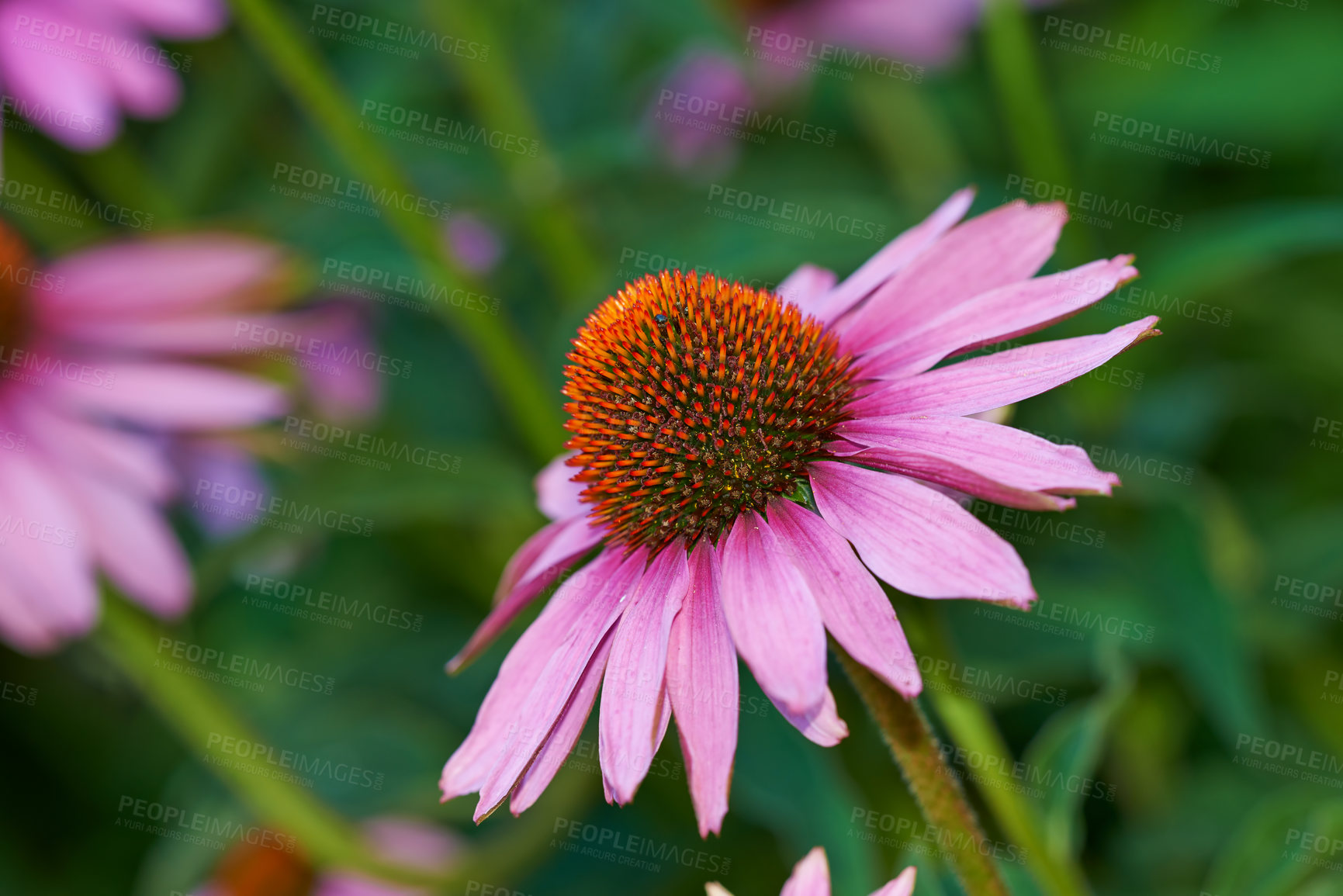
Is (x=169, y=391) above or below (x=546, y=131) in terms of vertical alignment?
below

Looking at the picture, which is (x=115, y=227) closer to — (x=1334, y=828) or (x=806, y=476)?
(x=806, y=476)

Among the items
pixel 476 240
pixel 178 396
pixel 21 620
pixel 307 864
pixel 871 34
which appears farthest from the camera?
pixel 871 34

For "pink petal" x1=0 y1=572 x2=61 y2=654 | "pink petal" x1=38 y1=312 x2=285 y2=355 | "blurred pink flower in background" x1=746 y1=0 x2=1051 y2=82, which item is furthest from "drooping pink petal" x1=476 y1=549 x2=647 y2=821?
"blurred pink flower in background" x1=746 y1=0 x2=1051 y2=82

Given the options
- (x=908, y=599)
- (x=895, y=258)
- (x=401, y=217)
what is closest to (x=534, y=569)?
(x=908, y=599)

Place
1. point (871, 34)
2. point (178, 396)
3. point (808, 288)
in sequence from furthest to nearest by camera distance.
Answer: point (871, 34)
point (178, 396)
point (808, 288)

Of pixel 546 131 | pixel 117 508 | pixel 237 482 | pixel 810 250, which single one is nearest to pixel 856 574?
pixel 810 250

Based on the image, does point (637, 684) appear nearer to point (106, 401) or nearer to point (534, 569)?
point (534, 569)

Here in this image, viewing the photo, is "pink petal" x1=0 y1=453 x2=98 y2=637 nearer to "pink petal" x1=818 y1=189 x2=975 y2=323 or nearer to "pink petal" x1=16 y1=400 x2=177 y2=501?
"pink petal" x1=16 y1=400 x2=177 y2=501

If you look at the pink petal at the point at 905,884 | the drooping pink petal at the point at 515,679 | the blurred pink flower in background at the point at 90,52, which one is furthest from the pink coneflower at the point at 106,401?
the pink petal at the point at 905,884
